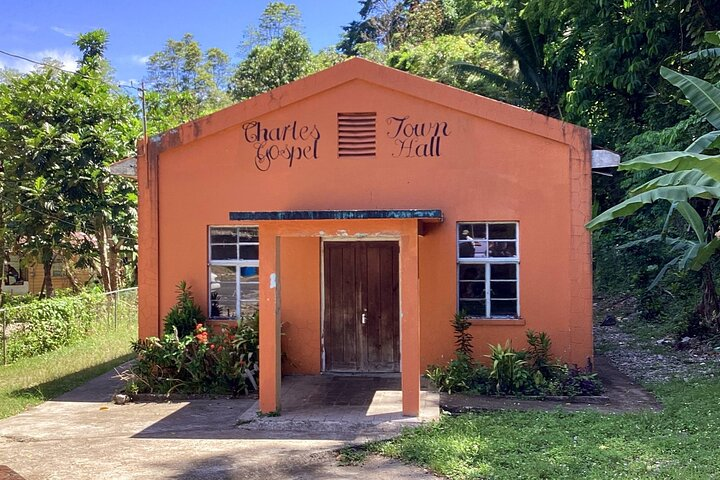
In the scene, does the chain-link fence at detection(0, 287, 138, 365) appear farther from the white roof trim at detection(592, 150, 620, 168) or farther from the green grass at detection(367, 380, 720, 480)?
the white roof trim at detection(592, 150, 620, 168)

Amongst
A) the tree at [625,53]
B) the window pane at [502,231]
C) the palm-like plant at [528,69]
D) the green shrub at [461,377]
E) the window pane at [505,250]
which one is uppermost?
the palm-like plant at [528,69]

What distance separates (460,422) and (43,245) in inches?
519

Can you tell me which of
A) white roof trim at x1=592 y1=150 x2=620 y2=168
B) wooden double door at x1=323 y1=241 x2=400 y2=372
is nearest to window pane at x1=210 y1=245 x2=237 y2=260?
wooden double door at x1=323 y1=241 x2=400 y2=372

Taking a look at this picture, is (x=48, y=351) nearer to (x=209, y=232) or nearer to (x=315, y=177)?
(x=209, y=232)

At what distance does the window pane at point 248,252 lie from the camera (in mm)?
10430

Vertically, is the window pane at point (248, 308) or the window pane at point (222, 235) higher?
the window pane at point (222, 235)

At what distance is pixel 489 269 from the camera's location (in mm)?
9922

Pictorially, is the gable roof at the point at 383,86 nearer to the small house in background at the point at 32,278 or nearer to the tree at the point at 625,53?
the tree at the point at 625,53

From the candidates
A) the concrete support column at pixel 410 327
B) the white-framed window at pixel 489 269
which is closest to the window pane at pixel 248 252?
the concrete support column at pixel 410 327

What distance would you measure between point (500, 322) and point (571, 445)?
3230 millimetres

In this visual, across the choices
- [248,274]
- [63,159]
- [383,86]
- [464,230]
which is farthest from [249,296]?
[63,159]

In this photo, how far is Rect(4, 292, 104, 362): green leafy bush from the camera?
41.0ft

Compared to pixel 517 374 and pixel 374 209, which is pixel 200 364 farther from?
pixel 517 374

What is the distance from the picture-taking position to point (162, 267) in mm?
10461
